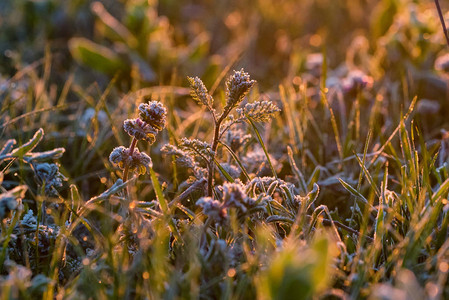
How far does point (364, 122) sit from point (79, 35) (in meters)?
2.16

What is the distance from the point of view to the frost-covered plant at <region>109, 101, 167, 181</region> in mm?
1115

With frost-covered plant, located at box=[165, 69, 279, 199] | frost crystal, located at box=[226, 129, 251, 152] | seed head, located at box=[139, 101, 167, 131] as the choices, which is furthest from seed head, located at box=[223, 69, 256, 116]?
frost crystal, located at box=[226, 129, 251, 152]

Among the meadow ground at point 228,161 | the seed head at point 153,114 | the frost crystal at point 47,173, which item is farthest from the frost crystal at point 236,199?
the frost crystal at point 47,173

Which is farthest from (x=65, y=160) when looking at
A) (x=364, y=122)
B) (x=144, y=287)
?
(x=364, y=122)

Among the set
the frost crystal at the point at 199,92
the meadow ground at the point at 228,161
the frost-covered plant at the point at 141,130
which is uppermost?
the frost crystal at the point at 199,92

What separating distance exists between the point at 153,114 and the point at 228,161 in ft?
1.28

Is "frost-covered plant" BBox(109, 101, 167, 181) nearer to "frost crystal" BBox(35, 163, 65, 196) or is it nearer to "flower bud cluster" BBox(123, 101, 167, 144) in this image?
"flower bud cluster" BBox(123, 101, 167, 144)

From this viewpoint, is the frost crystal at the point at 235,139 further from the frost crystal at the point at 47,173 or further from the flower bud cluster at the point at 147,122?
the frost crystal at the point at 47,173

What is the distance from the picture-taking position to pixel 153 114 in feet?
3.67

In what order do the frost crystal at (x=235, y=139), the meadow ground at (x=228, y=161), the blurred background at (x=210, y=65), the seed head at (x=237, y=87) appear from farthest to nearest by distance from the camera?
the blurred background at (x=210, y=65) < the frost crystal at (x=235, y=139) < the seed head at (x=237, y=87) < the meadow ground at (x=228, y=161)

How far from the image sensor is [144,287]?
937 mm

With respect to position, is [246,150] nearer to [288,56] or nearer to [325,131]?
[325,131]

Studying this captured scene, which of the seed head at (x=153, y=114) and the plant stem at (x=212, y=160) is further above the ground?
the seed head at (x=153, y=114)

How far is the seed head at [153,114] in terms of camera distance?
1110mm
